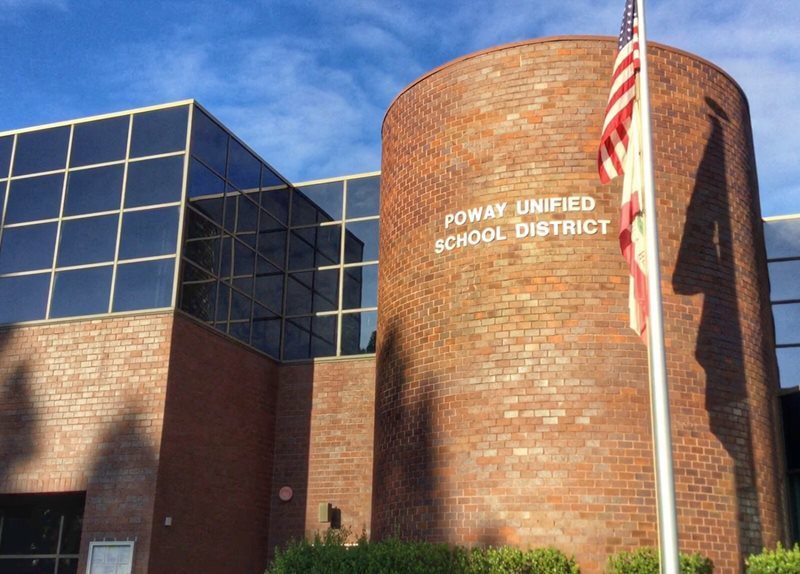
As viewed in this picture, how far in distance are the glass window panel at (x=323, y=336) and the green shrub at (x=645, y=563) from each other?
412 inches

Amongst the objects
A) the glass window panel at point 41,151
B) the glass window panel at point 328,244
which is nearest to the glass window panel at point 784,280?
the glass window panel at point 328,244

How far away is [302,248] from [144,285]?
17.8 feet

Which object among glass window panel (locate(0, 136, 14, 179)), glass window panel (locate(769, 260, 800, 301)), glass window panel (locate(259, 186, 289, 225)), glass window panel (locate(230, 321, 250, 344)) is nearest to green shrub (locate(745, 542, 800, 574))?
glass window panel (locate(769, 260, 800, 301))

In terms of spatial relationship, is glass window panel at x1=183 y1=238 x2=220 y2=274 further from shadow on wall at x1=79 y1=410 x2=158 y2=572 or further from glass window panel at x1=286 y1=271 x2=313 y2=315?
shadow on wall at x1=79 y1=410 x2=158 y2=572

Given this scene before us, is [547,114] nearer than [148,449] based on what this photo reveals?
Yes

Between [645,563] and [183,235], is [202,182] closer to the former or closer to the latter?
[183,235]

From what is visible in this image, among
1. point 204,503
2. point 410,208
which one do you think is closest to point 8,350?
point 204,503

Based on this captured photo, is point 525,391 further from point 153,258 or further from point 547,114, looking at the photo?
point 153,258

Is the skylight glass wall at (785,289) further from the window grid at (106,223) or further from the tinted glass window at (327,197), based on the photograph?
the window grid at (106,223)

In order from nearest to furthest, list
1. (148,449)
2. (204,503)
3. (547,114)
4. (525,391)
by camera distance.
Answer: (525,391)
(547,114)
(148,449)
(204,503)

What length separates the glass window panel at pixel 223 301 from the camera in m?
21.4

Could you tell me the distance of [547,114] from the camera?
1717 cm

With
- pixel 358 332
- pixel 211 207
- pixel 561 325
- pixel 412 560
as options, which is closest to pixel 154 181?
pixel 211 207

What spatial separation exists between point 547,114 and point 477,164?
151 centimetres
